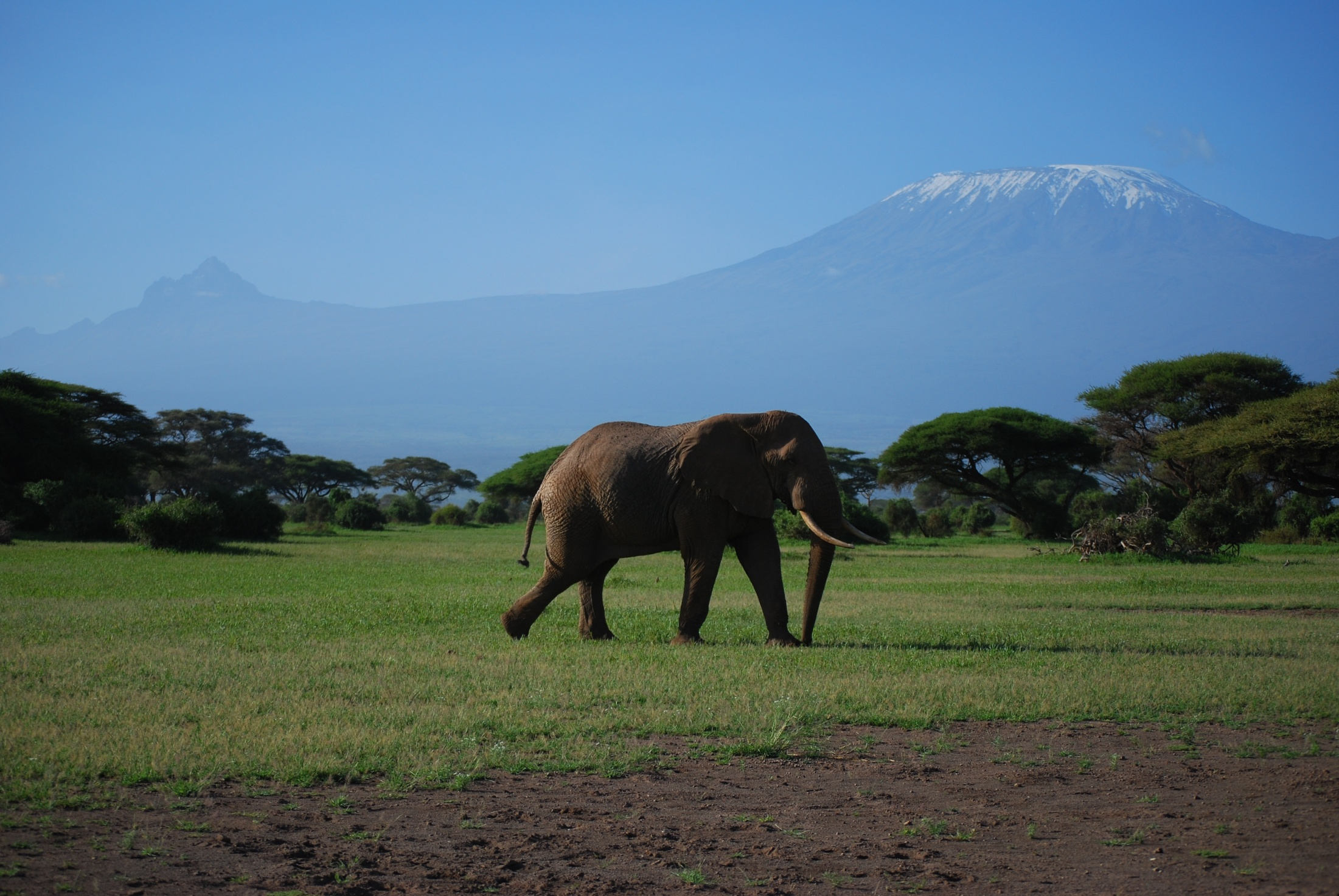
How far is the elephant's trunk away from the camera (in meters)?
12.5

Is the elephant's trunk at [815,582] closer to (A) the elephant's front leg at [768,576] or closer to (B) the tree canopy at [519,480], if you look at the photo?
(A) the elephant's front leg at [768,576]

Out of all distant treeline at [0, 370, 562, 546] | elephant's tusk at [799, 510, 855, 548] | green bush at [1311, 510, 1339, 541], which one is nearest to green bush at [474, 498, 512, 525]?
distant treeline at [0, 370, 562, 546]

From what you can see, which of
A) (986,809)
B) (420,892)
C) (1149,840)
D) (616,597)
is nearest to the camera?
(420,892)

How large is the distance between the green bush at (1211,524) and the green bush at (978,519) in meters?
23.4

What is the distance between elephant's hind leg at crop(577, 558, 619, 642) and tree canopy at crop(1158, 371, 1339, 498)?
83.4 feet

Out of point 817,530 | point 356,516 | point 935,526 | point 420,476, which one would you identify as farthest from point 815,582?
point 420,476

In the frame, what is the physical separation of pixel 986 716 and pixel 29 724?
6.78m

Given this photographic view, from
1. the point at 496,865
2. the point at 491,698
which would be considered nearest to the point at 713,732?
the point at 491,698

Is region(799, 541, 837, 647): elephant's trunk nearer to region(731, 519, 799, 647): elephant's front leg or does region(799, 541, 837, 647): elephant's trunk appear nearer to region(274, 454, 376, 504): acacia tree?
region(731, 519, 799, 647): elephant's front leg

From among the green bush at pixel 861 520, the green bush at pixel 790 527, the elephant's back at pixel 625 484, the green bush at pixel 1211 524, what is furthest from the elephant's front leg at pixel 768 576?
the green bush at pixel 861 520

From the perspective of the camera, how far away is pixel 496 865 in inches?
207

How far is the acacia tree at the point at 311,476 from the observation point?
7350 cm

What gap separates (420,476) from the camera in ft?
280

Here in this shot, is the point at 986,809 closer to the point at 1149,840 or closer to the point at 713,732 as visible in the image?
the point at 1149,840
